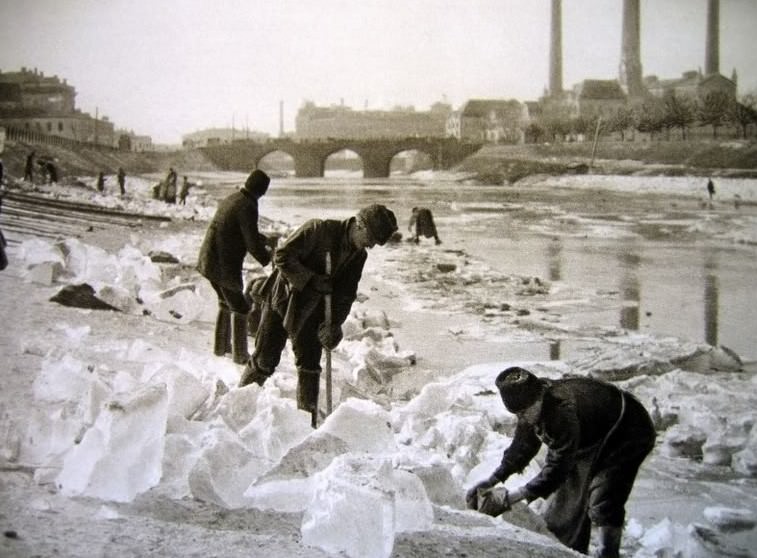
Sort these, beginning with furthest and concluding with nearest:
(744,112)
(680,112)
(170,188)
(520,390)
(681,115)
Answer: (681,115)
(680,112)
(170,188)
(744,112)
(520,390)

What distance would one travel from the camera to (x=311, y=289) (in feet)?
9.53

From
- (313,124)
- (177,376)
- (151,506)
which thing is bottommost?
(151,506)

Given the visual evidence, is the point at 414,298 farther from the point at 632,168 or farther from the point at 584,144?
the point at 584,144

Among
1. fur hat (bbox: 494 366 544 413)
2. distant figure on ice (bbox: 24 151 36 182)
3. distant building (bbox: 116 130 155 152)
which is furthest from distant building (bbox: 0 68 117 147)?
fur hat (bbox: 494 366 544 413)

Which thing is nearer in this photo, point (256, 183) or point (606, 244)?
point (256, 183)

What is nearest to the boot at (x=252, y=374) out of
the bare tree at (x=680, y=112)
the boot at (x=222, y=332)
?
the boot at (x=222, y=332)

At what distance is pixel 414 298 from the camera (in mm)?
5242

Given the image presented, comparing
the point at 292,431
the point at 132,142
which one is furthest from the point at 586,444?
the point at 132,142

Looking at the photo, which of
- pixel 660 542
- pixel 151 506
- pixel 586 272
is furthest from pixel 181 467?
pixel 586 272

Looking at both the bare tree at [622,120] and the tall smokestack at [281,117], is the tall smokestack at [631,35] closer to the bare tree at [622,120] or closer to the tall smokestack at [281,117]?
the tall smokestack at [281,117]

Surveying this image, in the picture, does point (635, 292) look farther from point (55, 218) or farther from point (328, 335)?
point (55, 218)

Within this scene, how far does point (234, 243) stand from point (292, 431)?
1332mm

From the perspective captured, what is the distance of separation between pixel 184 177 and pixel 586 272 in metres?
3.14

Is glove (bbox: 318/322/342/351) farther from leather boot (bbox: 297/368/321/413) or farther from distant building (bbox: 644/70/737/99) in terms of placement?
distant building (bbox: 644/70/737/99)
